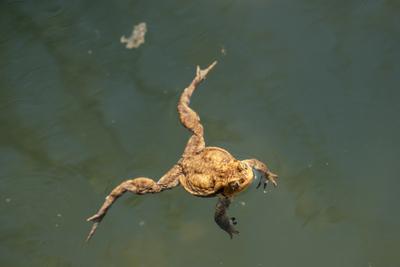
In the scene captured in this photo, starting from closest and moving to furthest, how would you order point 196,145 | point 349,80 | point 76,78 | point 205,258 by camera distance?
point 196,145 < point 205,258 < point 349,80 < point 76,78

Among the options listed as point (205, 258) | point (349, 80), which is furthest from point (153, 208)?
point (349, 80)

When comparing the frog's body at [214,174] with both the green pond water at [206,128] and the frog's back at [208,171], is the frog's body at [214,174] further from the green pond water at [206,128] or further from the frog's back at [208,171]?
the green pond water at [206,128]

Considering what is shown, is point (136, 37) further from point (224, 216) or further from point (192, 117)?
point (224, 216)

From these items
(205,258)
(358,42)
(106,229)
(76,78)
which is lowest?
(205,258)

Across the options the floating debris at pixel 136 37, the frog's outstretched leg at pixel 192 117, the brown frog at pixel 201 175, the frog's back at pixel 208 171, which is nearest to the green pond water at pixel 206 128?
the floating debris at pixel 136 37

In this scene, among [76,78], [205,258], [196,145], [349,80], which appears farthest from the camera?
[76,78]

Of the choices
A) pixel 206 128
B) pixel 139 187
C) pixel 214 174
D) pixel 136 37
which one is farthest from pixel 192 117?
pixel 136 37

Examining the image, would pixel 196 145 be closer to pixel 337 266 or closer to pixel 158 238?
pixel 158 238

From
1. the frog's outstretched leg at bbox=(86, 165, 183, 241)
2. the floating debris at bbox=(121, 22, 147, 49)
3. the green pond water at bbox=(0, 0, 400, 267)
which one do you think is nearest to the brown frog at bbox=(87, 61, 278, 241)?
the frog's outstretched leg at bbox=(86, 165, 183, 241)

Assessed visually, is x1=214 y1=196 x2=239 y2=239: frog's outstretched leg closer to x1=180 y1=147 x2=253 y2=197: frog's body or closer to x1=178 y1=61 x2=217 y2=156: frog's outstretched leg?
x1=180 y1=147 x2=253 y2=197: frog's body
